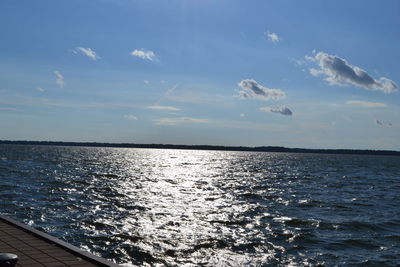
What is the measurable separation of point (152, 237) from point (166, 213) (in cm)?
563

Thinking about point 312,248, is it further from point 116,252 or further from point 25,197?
A: point 25,197

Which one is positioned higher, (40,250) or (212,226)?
(40,250)

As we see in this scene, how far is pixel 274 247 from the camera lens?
1515 centimetres

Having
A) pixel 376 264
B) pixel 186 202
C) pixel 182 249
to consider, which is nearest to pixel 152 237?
pixel 182 249

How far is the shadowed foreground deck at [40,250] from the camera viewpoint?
844 centimetres

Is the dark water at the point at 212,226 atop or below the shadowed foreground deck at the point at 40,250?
below

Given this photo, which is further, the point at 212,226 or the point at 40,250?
the point at 212,226

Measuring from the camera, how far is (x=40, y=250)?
9281mm

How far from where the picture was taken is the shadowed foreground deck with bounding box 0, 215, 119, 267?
27.7 feet

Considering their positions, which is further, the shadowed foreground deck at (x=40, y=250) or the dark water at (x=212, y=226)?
the dark water at (x=212, y=226)

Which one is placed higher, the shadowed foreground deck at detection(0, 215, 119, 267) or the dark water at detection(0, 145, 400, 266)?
the shadowed foreground deck at detection(0, 215, 119, 267)

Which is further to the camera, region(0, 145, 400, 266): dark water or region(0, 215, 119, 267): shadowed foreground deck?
region(0, 145, 400, 266): dark water

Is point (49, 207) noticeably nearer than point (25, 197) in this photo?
Yes

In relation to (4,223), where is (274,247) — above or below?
below
